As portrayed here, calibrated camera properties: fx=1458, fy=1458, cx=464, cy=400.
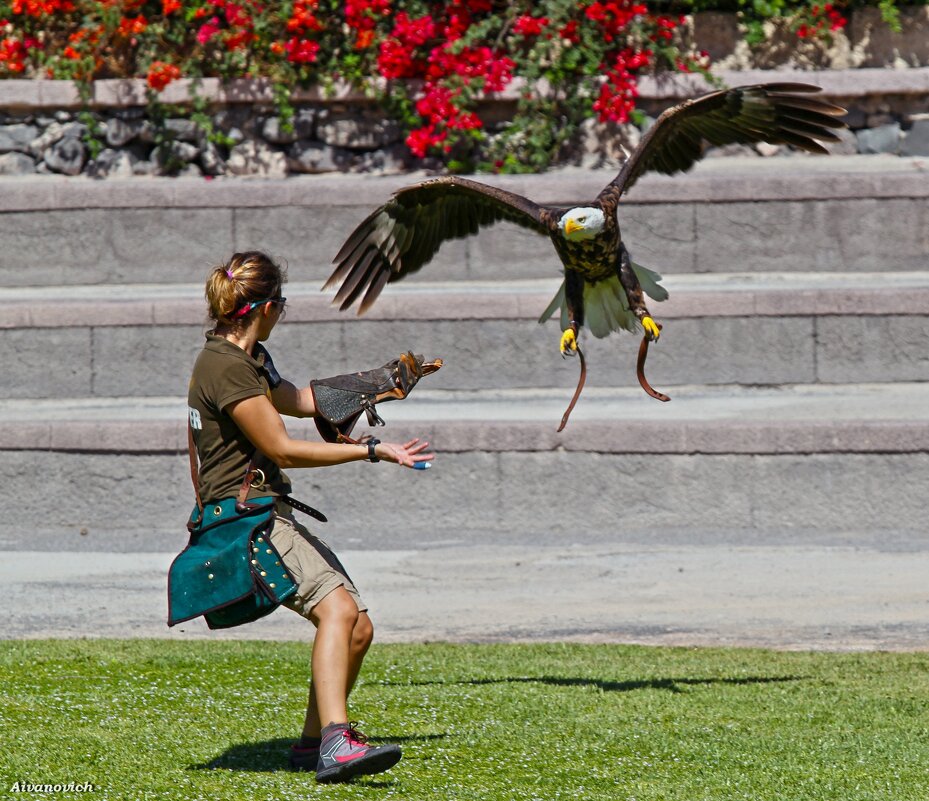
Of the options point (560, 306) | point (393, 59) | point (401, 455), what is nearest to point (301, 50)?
point (393, 59)

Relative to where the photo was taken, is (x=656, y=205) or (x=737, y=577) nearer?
(x=737, y=577)

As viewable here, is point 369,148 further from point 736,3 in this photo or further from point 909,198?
point 909,198

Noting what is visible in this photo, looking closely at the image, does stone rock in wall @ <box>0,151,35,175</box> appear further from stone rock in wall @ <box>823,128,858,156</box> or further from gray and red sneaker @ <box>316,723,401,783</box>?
gray and red sneaker @ <box>316,723,401,783</box>

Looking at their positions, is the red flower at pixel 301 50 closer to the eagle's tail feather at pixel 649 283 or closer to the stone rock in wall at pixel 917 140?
the stone rock in wall at pixel 917 140

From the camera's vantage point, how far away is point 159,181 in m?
12.0

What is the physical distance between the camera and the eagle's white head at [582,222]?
634 cm

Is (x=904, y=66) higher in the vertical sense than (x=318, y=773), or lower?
higher

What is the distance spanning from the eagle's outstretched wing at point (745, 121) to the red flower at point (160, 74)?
19.8ft

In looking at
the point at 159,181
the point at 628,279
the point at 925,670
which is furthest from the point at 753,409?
the point at 159,181

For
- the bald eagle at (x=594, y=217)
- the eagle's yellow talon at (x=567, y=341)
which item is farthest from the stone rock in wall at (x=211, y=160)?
the eagle's yellow talon at (x=567, y=341)

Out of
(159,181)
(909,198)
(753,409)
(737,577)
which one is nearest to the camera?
(737,577)

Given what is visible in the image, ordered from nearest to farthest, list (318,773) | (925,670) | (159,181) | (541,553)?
(318,773) < (925,670) < (541,553) < (159,181)

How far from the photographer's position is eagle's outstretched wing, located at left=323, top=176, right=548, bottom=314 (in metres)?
7.16

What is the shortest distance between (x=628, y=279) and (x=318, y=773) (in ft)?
11.1
